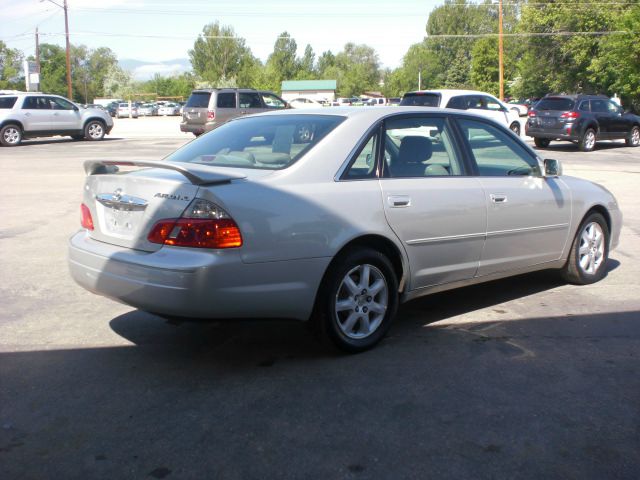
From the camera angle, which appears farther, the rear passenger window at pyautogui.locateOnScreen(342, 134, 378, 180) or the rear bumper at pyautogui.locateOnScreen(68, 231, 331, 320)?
the rear passenger window at pyautogui.locateOnScreen(342, 134, 378, 180)

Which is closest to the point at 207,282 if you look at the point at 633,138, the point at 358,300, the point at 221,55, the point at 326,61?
the point at 358,300

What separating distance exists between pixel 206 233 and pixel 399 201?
1374 mm

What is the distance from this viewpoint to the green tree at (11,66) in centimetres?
12850

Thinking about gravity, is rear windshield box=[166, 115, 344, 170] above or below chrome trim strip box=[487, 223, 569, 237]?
above

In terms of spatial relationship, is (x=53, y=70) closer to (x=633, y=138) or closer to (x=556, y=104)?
(x=633, y=138)

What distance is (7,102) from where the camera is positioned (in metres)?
25.8

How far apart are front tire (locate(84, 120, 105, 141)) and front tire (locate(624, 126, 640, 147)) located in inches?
767

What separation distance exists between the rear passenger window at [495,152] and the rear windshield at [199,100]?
21.7 meters

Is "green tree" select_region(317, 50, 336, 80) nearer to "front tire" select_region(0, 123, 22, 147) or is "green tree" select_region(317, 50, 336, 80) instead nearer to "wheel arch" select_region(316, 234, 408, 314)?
"front tire" select_region(0, 123, 22, 147)

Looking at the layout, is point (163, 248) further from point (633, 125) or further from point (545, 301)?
point (633, 125)

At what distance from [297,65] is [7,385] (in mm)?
135011

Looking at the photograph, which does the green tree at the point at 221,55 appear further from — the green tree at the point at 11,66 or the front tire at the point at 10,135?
the front tire at the point at 10,135

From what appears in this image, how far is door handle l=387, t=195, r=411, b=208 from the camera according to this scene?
4.74m

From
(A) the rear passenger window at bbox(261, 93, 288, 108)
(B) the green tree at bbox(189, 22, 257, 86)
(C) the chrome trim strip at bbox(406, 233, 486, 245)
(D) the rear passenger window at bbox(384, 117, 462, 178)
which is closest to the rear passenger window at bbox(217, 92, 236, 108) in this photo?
(A) the rear passenger window at bbox(261, 93, 288, 108)
